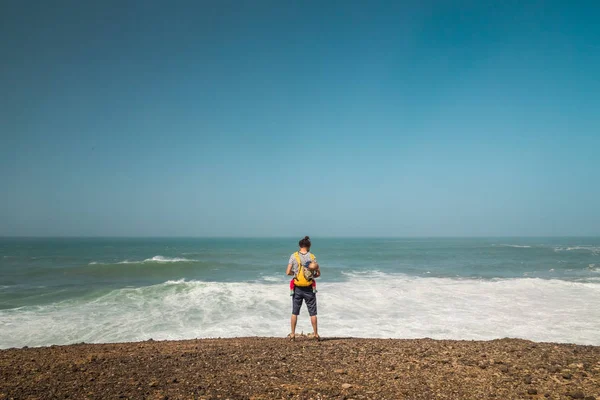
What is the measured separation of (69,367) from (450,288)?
19.6 meters

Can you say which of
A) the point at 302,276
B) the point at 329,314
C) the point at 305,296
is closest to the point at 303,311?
the point at 329,314

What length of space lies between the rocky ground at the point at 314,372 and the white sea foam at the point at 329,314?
4.44 metres

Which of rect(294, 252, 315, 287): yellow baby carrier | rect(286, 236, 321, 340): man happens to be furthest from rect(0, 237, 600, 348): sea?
rect(294, 252, 315, 287): yellow baby carrier

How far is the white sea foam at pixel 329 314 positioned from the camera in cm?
1066

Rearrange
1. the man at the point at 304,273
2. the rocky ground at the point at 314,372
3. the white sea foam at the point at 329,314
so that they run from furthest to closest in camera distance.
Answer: the white sea foam at the point at 329,314 < the man at the point at 304,273 < the rocky ground at the point at 314,372

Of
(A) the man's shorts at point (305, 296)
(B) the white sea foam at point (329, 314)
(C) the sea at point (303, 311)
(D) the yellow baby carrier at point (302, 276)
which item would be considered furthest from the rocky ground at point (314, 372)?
(B) the white sea foam at point (329, 314)

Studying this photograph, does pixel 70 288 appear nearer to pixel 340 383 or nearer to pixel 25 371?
pixel 25 371

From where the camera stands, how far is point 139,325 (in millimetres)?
11867

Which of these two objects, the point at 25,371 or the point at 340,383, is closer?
the point at 340,383

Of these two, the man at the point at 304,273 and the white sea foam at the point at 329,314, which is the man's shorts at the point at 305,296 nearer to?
the man at the point at 304,273

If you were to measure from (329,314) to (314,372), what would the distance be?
8.84 m

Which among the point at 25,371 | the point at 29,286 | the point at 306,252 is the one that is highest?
the point at 306,252

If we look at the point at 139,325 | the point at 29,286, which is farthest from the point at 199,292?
the point at 29,286

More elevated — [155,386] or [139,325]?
[155,386]
